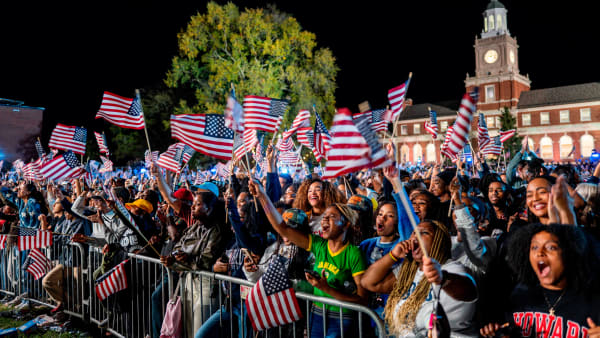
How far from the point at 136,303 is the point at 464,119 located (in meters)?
4.34

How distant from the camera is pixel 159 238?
5824 mm

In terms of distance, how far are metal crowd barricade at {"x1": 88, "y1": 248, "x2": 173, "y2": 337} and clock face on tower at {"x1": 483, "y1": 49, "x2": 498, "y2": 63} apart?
7148cm

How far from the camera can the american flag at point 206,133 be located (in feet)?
20.1

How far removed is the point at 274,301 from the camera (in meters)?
3.60

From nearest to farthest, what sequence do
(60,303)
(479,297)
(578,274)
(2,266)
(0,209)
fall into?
(578,274) < (479,297) < (60,303) < (2,266) < (0,209)

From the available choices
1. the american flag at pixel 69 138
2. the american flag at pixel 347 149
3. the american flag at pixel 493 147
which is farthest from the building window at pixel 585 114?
the american flag at pixel 347 149

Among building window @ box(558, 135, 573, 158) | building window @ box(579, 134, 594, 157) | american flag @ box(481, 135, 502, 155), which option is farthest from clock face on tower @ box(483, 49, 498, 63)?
american flag @ box(481, 135, 502, 155)

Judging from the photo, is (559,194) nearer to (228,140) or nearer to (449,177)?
(449,177)

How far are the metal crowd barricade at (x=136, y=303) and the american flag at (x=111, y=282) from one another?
114 millimetres

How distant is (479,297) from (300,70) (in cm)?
2552

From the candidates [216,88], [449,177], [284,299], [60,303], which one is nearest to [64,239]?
[60,303]

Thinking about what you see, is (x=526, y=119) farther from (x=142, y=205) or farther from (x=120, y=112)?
(x=142, y=205)

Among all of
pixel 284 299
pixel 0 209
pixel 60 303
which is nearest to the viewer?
pixel 284 299

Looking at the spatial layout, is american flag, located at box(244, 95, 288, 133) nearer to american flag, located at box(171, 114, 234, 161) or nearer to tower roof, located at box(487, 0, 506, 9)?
american flag, located at box(171, 114, 234, 161)
